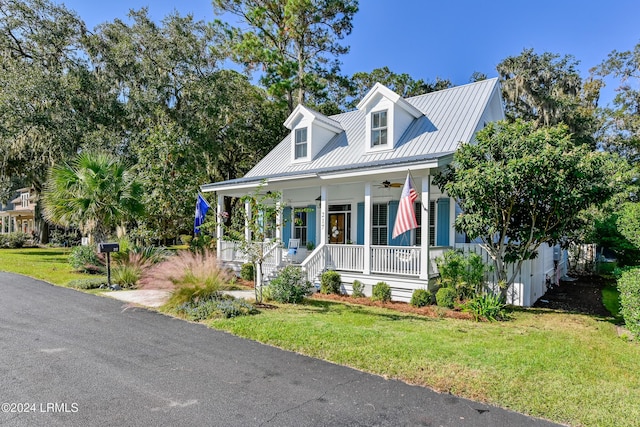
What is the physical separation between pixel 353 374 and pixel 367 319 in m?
2.95

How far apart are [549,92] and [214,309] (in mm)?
27316

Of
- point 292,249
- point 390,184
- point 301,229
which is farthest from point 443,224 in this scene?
point 301,229

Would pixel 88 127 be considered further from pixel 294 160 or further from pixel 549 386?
pixel 549 386

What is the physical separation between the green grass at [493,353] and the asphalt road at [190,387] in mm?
322

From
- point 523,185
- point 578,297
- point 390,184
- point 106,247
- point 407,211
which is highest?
point 390,184

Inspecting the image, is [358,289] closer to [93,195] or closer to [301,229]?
[301,229]

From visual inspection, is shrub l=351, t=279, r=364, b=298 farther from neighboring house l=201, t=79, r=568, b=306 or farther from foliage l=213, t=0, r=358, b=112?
foliage l=213, t=0, r=358, b=112

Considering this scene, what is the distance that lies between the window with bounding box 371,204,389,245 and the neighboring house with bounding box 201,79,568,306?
1.5 inches

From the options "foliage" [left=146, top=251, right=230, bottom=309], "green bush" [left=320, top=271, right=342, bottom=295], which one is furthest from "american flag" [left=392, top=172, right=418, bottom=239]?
"foliage" [left=146, top=251, right=230, bottom=309]

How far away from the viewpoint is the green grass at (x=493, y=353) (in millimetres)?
3984

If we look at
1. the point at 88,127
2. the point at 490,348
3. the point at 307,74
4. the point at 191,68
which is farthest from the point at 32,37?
the point at 490,348

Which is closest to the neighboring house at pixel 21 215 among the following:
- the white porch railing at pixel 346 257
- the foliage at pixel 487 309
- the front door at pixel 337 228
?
the front door at pixel 337 228

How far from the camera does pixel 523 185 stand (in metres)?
8.04

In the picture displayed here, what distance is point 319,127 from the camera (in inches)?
586
